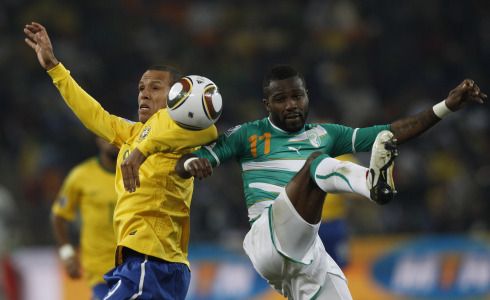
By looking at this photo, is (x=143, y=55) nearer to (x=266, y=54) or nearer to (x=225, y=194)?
(x=266, y=54)

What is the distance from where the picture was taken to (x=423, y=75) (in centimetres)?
1500

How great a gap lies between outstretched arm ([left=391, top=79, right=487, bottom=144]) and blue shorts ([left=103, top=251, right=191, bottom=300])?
1.59m

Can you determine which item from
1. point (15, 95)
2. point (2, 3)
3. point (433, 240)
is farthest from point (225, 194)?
point (2, 3)

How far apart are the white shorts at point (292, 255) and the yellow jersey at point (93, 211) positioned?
215 centimetres

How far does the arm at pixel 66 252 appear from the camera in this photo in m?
8.21

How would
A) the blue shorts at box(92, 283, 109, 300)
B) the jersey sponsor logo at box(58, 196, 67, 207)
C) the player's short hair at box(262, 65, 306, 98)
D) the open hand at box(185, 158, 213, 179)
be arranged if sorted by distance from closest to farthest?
the open hand at box(185, 158, 213, 179) < the player's short hair at box(262, 65, 306, 98) < the blue shorts at box(92, 283, 109, 300) < the jersey sponsor logo at box(58, 196, 67, 207)

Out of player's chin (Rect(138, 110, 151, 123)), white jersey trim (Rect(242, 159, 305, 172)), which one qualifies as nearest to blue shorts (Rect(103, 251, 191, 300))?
white jersey trim (Rect(242, 159, 305, 172))

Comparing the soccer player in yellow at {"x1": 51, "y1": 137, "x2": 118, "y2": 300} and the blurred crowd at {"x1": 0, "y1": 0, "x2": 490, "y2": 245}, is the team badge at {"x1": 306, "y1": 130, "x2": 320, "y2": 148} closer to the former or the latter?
the soccer player in yellow at {"x1": 51, "y1": 137, "x2": 118, "y2": 300}

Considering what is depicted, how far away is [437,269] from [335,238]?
3.08 m

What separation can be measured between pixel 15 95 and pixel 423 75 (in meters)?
6.05

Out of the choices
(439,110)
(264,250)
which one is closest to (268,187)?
(264,250)

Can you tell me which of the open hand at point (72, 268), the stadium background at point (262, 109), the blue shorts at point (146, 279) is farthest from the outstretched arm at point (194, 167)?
the stadium background at point (262, 109)

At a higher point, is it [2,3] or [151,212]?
[2,3]

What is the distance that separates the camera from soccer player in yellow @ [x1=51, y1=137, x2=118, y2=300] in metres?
7.98
